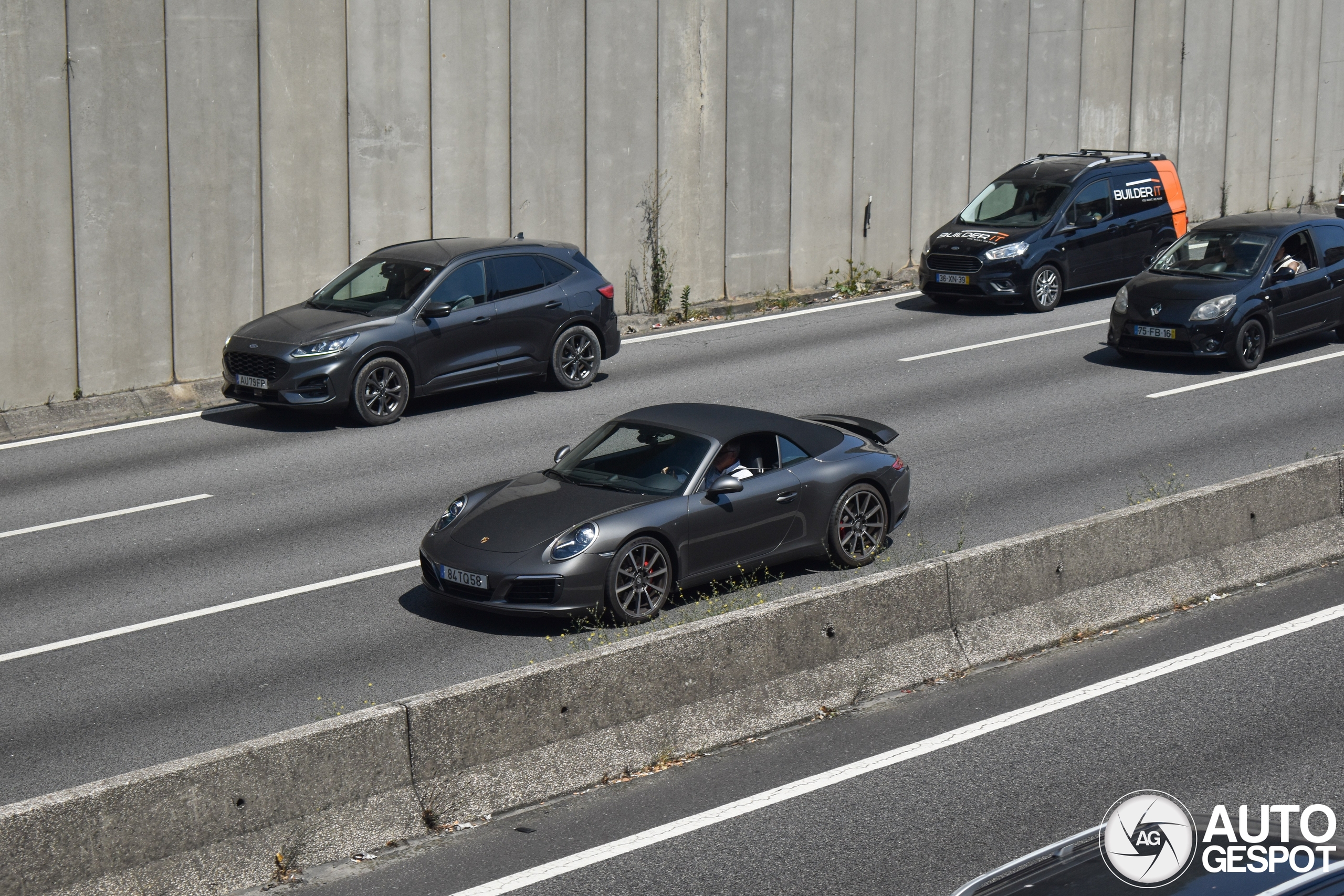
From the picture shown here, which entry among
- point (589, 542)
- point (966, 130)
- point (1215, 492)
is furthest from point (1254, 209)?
point (589, 542)

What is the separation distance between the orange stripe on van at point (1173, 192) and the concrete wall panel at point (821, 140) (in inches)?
187

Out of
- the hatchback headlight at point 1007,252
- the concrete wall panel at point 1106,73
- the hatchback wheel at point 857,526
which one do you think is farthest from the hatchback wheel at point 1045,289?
the hatchback wheel at point 857,526

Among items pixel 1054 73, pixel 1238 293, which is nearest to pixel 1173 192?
pixel 1054 73

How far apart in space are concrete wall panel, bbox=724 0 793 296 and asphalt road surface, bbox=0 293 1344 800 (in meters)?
1.99

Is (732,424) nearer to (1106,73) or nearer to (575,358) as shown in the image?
(575,358)

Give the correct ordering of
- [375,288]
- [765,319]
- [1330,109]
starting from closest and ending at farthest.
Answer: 1. [375,288]
2. [765,319]
3. [1330,109]

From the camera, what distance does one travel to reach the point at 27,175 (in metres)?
16.8

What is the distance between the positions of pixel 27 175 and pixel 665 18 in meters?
9.28

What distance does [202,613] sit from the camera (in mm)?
10289

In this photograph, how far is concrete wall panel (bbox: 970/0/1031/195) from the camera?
25609 mm

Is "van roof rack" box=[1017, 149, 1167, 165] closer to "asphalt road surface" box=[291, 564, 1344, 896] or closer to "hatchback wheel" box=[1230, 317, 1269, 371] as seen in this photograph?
"hatchback wheel" box=[1230, 317, 1269, 371]

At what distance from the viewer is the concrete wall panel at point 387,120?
19.2 meters

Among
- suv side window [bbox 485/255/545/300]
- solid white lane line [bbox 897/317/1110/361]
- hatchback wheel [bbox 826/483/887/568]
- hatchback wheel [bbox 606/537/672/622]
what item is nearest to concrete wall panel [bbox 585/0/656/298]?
suv side window [bbox 485/255/545/300]

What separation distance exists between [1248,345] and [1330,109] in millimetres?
16922
